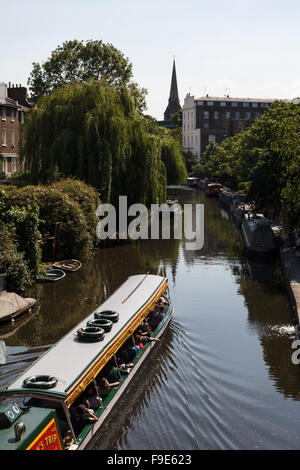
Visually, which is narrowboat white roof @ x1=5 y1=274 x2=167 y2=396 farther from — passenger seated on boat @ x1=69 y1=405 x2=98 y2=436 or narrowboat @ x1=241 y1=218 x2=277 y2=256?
narrowboat @ x1=241 y1=218 x2=277 y2=256

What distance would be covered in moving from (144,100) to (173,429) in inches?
1998

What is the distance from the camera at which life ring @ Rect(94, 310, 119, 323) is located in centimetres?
1516

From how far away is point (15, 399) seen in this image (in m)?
11.5

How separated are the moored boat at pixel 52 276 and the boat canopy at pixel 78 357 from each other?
939 cm

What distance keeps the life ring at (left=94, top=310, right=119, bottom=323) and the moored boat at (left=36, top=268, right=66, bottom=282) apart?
10895 millimetres

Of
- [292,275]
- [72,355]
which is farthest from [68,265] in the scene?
[72,355]

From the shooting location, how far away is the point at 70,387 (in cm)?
1107

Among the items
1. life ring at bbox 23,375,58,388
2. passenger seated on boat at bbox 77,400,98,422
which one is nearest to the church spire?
passenger seated on boat at bbox 77,400,98,422

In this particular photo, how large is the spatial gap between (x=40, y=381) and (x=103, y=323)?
380 centimetres

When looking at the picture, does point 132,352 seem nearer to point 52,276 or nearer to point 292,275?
point 52,276

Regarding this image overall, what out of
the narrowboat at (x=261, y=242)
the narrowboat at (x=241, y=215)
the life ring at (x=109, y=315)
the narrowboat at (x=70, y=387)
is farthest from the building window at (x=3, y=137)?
the life ring at (x=109, y=315)

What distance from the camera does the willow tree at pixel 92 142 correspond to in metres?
33.6

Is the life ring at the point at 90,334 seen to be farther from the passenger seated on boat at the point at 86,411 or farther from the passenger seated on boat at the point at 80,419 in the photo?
the passenger seated on boat at the point at 80,419

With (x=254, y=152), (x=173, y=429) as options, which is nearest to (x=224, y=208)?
(x=254, y=152)
